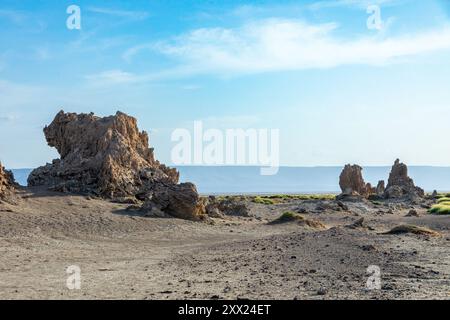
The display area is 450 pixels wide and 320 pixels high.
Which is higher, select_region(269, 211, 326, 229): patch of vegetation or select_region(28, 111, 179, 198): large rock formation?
select_region(28, 111, 179, 198): large rock formation

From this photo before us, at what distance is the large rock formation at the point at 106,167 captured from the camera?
3095 cm

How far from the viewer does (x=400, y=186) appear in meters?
67.2

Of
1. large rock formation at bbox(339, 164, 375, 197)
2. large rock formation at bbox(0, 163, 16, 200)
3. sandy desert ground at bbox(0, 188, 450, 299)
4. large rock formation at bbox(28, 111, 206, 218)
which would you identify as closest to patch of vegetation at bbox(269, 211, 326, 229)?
sandy desert ground at bbox(0, 188, 450, 299)

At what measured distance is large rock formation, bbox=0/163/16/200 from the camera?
86.3ft

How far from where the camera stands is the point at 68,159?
32969mm

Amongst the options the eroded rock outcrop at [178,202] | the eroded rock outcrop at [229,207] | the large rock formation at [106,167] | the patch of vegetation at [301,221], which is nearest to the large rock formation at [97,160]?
the large rock formation at [106,167]

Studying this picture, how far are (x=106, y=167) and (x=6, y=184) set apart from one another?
572 centimetres

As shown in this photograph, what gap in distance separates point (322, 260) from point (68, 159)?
20531 mm

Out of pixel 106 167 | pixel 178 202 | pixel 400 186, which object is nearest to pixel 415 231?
pixel 178 202

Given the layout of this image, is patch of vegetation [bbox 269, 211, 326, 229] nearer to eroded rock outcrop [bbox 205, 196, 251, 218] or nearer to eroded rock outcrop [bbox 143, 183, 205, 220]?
eroded rock outcrop [bbox 205, 196, 251, 218]

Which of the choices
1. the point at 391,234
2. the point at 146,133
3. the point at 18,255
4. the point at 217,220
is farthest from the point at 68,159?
the point at 391,234

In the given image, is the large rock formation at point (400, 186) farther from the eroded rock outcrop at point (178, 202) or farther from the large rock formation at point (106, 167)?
the eroded rock outcrop at point (178, 202)

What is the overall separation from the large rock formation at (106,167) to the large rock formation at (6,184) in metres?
2.27

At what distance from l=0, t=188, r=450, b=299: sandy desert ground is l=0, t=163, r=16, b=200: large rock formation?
59 centimetres
